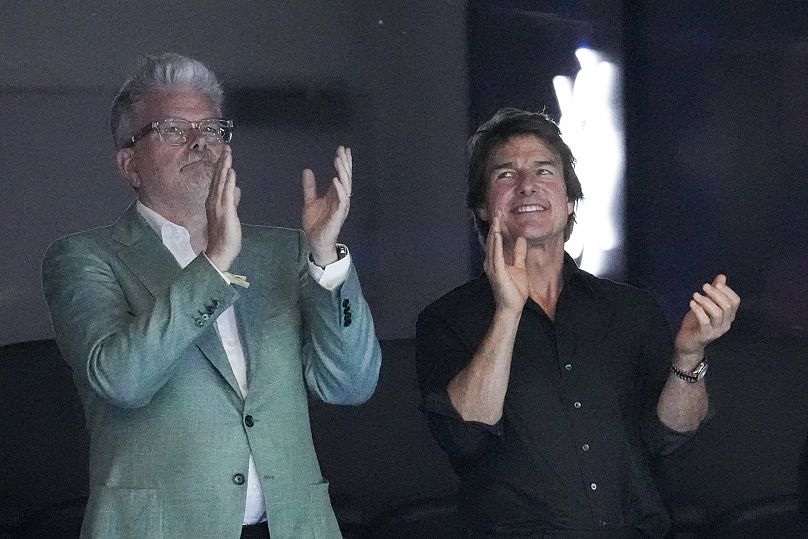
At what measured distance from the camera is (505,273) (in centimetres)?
232

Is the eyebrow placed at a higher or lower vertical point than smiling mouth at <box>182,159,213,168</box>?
higher

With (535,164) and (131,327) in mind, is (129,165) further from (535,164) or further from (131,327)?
(535,164)

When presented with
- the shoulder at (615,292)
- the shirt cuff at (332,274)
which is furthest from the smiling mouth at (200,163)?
the shoulder at (615,292)

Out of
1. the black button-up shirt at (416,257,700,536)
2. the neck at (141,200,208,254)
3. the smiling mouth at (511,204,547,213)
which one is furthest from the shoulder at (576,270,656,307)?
the neck at (141,200,208,254)

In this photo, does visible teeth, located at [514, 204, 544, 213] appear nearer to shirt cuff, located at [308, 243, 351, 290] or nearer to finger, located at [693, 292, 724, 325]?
finger, located at [693, 292, 724, 325]

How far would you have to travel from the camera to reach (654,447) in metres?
2.45

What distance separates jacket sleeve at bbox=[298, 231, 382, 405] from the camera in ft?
6.87

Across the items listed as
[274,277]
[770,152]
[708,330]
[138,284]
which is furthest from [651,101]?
[138,284]

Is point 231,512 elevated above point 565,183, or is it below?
below

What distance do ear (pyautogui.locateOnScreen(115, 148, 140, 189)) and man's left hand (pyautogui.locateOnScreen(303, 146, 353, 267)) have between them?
40 centimetres

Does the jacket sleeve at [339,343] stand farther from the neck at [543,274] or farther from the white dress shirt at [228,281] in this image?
the neck at [543,274]

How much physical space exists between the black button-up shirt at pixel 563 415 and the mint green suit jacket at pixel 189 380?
32 centimetres

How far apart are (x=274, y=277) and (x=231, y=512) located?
0.47m

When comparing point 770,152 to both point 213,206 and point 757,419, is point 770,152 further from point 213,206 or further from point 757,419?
point 213,206
